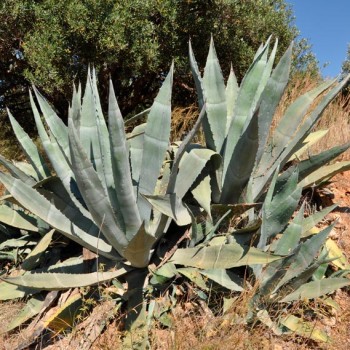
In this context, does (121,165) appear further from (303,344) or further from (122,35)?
(122,35)

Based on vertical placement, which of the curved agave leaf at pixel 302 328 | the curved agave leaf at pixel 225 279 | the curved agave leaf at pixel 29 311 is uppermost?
the curved agave leaf at pixel 225 279

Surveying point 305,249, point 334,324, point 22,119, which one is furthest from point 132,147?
point 22,119

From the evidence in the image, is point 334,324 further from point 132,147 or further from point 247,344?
point 132,147

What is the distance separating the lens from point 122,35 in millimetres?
5172

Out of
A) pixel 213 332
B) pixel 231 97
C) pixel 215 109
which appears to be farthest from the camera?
pixel 231 97

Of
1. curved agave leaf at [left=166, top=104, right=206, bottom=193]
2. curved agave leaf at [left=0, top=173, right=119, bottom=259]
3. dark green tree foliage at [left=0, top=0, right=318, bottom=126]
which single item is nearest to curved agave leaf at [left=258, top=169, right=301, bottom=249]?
curved agave leaf at [left=166, top=104, right=206, bottom=193]

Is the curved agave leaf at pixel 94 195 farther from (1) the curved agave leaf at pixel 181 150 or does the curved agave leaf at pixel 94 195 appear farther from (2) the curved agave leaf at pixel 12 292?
(2) the curved agave leaf at pixel 12 292

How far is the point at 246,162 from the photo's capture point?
2.47 metres

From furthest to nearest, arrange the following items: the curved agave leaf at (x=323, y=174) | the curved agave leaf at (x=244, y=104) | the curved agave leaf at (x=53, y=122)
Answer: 1. the curved agave leaf at (x=323, y=174)
2. the curved agave leaf at (x=53, y=122)
3. the curved agave leaf at (x=244, y=104)

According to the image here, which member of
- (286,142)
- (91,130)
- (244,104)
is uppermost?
(244,104)

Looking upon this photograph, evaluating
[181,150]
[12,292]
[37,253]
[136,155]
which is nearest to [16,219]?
[37,253]

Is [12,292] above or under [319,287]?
under

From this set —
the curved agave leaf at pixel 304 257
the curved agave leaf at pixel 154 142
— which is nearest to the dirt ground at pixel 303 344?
the curved agave leaf at pixel 304 257

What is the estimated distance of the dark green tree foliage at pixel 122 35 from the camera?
5168 millimetres
